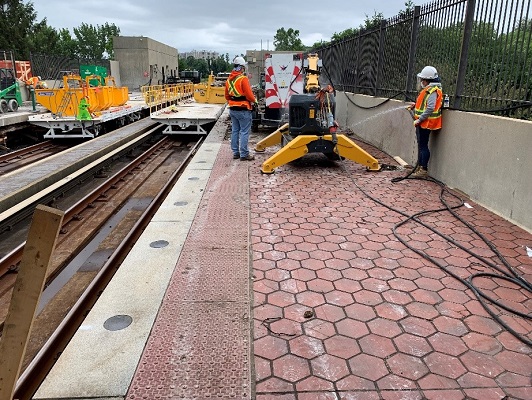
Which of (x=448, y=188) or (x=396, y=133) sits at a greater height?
(x=396, y=133)

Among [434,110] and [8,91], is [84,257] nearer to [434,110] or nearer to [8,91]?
[434,110]

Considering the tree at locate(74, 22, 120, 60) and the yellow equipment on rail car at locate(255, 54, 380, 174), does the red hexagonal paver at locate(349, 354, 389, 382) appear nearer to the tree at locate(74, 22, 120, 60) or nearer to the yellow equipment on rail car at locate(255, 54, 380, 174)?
the yellow equipment on rail car at locate(255, 54, 380, 174)

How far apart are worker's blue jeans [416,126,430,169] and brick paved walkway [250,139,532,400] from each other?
5.02 feet

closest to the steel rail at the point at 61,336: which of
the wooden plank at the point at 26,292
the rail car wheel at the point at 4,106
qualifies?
the wooden plank at the point at 26,292

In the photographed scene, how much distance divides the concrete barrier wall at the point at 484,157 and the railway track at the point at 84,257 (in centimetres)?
469

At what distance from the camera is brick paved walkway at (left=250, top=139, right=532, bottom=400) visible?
2398 millimetres

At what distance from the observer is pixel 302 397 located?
7.44 feet

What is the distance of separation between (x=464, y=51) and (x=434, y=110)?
943 mm

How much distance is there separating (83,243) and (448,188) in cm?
546

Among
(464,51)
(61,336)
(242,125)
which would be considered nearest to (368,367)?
(61,336)

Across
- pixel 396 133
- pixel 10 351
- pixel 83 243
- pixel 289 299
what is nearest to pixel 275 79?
pixel 396 133

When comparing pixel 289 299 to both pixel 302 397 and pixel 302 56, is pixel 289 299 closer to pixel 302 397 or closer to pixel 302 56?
pixel 302 397

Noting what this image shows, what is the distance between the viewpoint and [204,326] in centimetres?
287

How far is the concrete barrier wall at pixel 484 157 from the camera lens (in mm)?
4625
